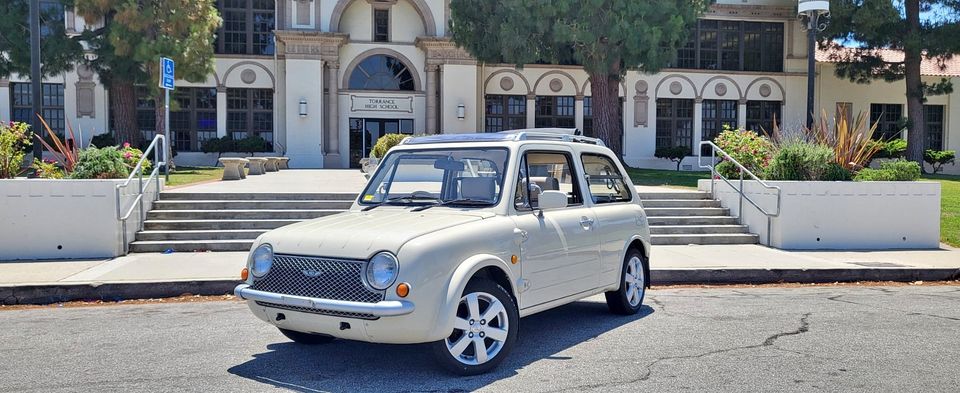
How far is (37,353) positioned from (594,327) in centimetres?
461

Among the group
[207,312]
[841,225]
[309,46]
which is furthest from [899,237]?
[309,46]

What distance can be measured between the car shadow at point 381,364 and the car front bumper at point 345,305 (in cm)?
54

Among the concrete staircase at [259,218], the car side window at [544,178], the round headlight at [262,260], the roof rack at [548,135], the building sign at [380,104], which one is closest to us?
the round headlight at [262,260]

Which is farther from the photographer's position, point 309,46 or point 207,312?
point 309,46

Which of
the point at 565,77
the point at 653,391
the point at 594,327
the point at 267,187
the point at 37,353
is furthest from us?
the point at 565,77

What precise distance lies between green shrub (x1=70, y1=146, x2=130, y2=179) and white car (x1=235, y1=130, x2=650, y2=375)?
658 centimetres

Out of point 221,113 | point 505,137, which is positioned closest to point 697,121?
point 221,113

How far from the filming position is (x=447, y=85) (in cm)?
3228

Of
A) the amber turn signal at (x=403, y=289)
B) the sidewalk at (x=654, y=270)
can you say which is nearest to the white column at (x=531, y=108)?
the sidewalk at (x=654, y=270)

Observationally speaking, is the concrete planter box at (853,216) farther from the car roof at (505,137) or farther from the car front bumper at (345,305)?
the car front bumper at (345,305)

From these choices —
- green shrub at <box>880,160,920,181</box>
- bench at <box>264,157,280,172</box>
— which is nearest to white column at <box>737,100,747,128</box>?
bench at <box>264,157,280,172</box>

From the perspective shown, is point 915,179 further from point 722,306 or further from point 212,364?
point 212,364

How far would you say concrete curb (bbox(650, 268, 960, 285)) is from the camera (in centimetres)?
1006

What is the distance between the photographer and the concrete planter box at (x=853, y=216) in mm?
12617
